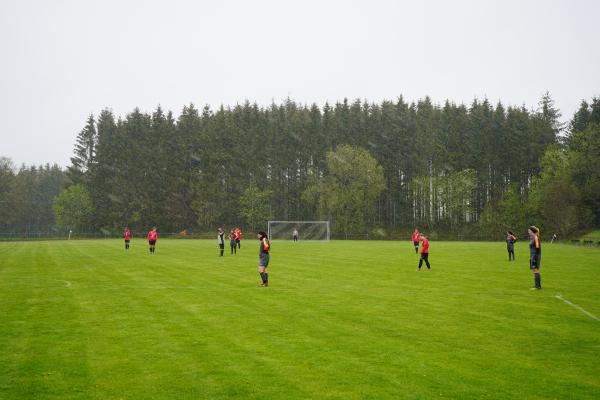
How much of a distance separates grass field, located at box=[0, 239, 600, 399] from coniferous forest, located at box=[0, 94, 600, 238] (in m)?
69.5

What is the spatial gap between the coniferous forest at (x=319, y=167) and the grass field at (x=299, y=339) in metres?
69.5

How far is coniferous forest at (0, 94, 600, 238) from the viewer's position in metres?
92.3

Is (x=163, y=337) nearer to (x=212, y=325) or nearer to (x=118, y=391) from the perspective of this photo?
(x=212, y=325)

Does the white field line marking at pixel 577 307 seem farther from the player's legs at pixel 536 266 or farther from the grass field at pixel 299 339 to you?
the player's legs at pixel 536 266

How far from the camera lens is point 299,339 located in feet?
37.8

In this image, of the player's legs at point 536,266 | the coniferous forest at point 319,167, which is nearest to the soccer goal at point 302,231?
the coniferous forest at point 319,167

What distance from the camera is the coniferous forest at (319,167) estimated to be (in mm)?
92312

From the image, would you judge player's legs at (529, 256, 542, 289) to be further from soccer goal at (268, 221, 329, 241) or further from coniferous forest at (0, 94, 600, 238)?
coniferous forest at (0, 94, 600, 238)

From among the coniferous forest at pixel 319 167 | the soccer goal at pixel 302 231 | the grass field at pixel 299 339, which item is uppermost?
the coniferous forest at pixel 319 167

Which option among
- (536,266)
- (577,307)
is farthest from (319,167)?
(577,307)

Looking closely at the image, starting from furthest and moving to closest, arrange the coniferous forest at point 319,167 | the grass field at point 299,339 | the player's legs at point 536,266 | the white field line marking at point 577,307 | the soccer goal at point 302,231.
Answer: the coniferous forest at point 319,167 → the soccer goal at point 302,231 → the player's legs at point 536,266 → the white field line marking at point 577,307 → the grass field at point 299,339

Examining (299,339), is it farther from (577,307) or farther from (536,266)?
(536,266)

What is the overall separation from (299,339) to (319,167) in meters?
93.3

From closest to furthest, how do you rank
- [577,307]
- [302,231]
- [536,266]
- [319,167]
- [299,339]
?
[299,339] → [577,307] → [536,266] → [302,231] → [319,167]
